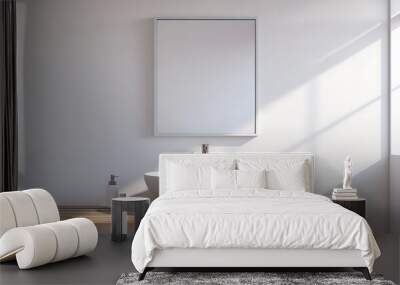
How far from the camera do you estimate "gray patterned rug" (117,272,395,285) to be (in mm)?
4207

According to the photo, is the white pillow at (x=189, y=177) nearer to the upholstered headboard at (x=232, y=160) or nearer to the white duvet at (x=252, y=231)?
the upholstered headboard at (x=232, y=160)

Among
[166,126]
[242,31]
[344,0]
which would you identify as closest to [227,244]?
[166,126]

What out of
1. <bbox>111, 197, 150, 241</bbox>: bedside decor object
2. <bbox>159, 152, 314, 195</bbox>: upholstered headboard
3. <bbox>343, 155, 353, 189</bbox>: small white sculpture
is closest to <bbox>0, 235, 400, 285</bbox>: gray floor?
<bbox>111, 197, 150, 241</bbox>: bedside decor object

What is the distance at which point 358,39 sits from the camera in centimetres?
684

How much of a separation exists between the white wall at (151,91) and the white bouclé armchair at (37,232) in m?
1.53

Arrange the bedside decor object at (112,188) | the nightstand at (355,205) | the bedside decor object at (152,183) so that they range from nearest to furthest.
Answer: the nightstand at (355,205) → the bedside decor object at (152,183) → the bedside decor object at (112,188)

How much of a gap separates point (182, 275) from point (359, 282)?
1.27 meters

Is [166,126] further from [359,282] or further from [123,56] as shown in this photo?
[359,282]

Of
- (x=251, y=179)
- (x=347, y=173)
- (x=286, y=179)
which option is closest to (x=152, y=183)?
(x=251, y=179)

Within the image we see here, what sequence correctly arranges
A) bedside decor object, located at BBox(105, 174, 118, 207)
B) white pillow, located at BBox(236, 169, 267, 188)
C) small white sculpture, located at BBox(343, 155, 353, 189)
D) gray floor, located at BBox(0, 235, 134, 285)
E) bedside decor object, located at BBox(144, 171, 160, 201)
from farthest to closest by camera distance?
1. bedside decor object, located at BBox(105, 174, 118, 207)
2. bedside decor object, located at BBox(144, 171, 160, 201)
3. small white sculpture, located at BBox(343, 155, 353, 189)
4. white pillow, located at BBox(236, 169, 267, 188)
5. gray floor, located at BBox(0, 235, 134, 285)

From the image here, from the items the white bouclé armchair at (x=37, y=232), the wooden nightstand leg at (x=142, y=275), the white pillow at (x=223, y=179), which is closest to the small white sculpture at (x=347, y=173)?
the white pillow at (x=223, y=179)

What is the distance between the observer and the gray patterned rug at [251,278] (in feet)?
13.8

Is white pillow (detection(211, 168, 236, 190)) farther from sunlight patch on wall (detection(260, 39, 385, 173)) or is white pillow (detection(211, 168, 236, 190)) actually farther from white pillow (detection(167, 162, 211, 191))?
sunlight patch on wall (detection(260, 39, 385, 173))

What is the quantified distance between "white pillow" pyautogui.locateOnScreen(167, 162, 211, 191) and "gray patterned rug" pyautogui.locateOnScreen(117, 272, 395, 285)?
5.15ft
